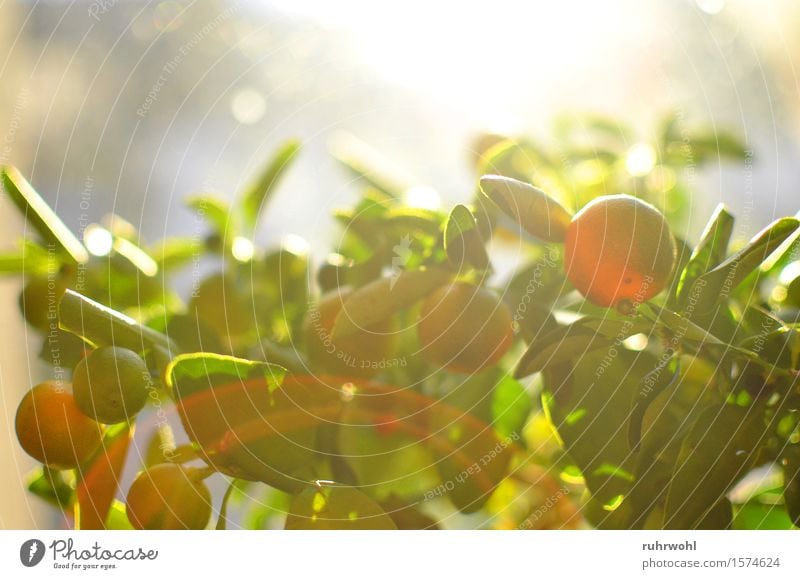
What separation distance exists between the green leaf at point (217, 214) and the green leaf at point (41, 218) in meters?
0.07

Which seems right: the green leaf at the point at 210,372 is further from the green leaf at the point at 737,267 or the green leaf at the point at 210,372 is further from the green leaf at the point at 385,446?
the green leaf at the point at 737,267

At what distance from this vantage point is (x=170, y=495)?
0.93ft

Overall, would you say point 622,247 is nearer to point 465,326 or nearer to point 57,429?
point 465,326

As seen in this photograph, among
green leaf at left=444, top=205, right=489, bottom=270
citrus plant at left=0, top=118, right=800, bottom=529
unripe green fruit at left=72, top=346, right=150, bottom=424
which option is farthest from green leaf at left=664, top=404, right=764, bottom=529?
unripe green fruit at left=72, top=346, right=150, bottom=424

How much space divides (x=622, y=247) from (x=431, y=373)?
0.32 ft

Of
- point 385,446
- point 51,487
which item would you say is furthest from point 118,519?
point 385,446

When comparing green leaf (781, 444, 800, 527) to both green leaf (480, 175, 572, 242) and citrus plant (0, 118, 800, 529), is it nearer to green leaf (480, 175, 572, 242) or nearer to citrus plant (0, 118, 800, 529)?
citrus plant (0, 118, 800, 529)

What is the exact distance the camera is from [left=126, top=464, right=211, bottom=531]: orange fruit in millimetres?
281

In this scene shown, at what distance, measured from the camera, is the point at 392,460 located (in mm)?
295

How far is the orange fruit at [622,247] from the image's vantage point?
10.7 inches

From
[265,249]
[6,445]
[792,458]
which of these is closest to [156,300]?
[265,249]

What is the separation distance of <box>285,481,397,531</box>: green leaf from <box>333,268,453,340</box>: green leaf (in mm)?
60
